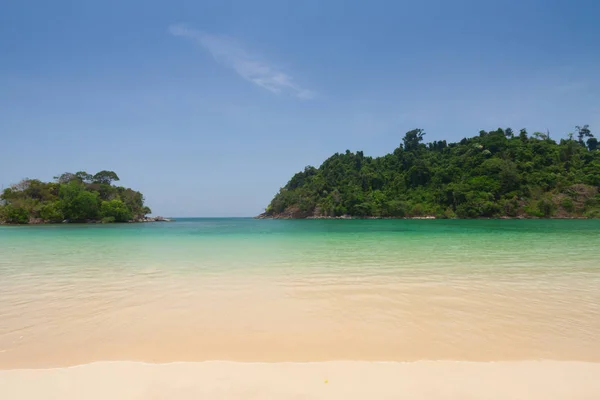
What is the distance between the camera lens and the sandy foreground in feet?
7.44

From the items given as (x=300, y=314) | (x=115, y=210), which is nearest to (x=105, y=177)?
(x=115, y=210)

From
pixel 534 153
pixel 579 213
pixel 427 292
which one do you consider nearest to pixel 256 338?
pixel 427 292

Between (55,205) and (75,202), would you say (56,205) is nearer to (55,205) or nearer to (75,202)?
(55,205)

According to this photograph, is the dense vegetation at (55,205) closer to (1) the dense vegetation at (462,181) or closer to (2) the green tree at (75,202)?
(2) the green tree at (75,202)

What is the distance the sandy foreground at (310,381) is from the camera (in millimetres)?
2268

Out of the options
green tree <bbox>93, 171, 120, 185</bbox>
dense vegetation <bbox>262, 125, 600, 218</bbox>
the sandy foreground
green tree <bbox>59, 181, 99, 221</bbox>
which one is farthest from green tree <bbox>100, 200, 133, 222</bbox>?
the sandy foreground

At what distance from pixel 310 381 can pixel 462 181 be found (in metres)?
89.9

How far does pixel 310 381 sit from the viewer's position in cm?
249

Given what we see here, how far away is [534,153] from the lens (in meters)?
79.5

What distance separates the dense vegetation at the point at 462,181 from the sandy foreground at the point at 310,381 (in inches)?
3051

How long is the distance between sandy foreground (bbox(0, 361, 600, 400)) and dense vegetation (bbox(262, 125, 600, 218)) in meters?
77.5

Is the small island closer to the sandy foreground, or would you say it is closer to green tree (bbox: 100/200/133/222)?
green tree (bbox: 100/200/133/222)

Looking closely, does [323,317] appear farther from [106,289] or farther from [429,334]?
[106,289]

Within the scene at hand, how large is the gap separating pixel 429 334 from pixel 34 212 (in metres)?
77.1
